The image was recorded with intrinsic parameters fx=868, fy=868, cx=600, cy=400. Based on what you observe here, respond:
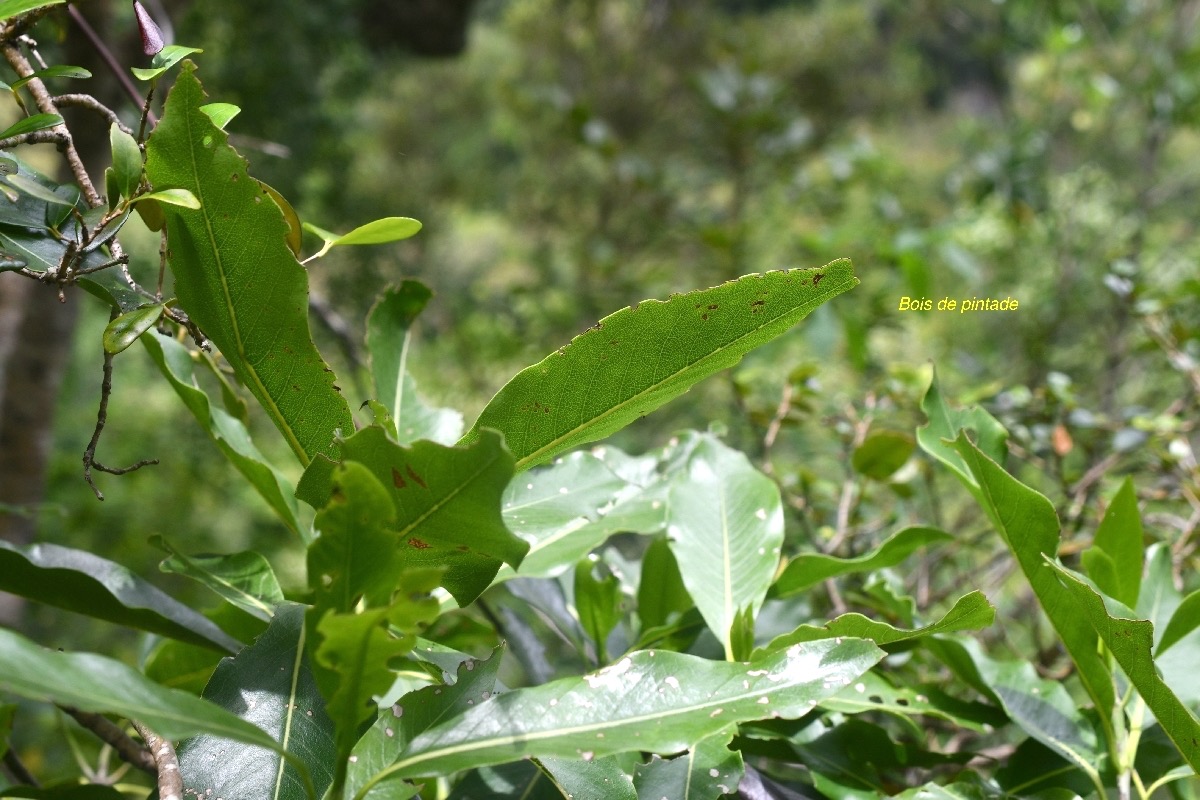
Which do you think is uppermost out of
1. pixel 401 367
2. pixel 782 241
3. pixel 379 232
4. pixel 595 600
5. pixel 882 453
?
pixel 379 232

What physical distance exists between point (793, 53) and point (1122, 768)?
10.0 ft

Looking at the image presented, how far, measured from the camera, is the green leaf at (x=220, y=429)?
0.37 meters

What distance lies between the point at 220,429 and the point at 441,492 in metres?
0.15

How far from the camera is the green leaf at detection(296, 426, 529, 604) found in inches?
11.0

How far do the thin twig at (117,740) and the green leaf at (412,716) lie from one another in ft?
0.42

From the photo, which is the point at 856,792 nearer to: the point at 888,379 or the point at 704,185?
the point at 888,379

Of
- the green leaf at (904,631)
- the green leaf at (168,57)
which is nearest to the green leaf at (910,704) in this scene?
the green leaf at (904,631)

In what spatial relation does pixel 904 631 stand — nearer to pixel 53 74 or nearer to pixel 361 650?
pixel 361 650

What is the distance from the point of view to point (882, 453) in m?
0.71

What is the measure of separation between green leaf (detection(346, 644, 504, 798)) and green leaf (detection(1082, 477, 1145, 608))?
31 cm

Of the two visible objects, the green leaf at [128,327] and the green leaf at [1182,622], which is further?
the green leaf at [1182,622]

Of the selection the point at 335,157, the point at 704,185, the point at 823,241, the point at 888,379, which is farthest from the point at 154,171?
the point at 704,185

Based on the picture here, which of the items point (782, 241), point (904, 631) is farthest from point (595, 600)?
point (782, 241)

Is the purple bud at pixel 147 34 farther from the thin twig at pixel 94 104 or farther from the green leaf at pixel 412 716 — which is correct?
the green leaf at pixel 412 716
